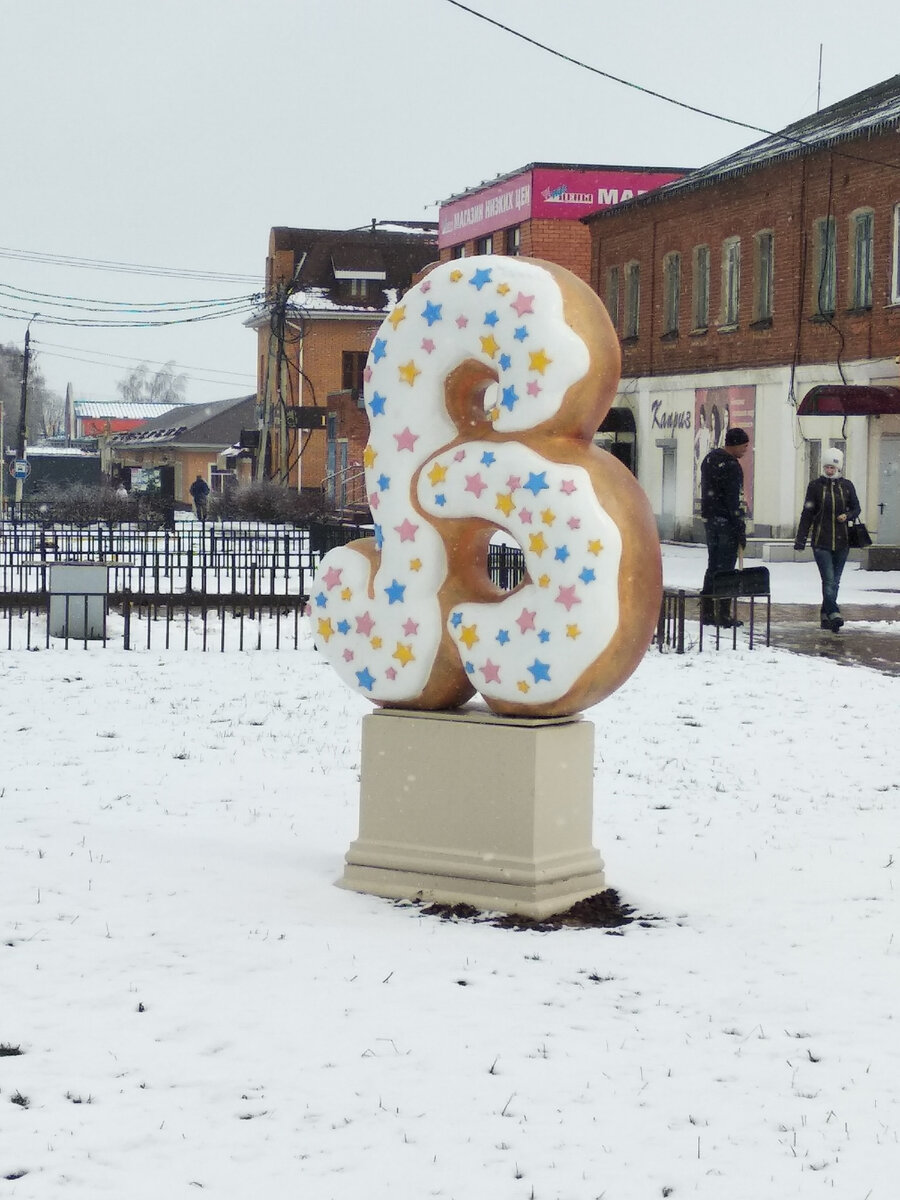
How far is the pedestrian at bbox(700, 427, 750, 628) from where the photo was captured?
16.5 meters

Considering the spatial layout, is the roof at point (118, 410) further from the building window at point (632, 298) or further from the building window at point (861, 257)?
the building window at point (861, 257)

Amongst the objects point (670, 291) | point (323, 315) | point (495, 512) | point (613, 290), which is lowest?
point (495, 512)

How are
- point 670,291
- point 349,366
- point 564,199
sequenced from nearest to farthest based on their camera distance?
point 670,291, point 564,199, point 349,366

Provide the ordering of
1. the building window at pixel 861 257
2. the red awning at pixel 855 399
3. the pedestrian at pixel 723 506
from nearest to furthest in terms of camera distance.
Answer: the pedestrian at pixel 723 506 < the red awning at pixel 855 399 < the building window at pixel 861 257

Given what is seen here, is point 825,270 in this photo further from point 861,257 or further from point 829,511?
point 829,511

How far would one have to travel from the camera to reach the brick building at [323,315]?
60125 mm

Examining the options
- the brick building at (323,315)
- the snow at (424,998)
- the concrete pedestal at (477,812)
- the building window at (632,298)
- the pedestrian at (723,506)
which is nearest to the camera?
the snow at (424,998)

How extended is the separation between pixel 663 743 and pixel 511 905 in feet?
13.8

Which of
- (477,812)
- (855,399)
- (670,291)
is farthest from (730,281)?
(477,812)

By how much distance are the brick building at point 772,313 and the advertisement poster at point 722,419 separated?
0.13 feet

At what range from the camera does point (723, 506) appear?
54.4 feet

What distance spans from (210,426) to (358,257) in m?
24.4

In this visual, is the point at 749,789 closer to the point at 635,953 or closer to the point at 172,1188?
the point at 635,953

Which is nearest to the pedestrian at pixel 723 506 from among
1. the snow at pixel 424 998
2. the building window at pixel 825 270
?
the snow at pixel 424 998
